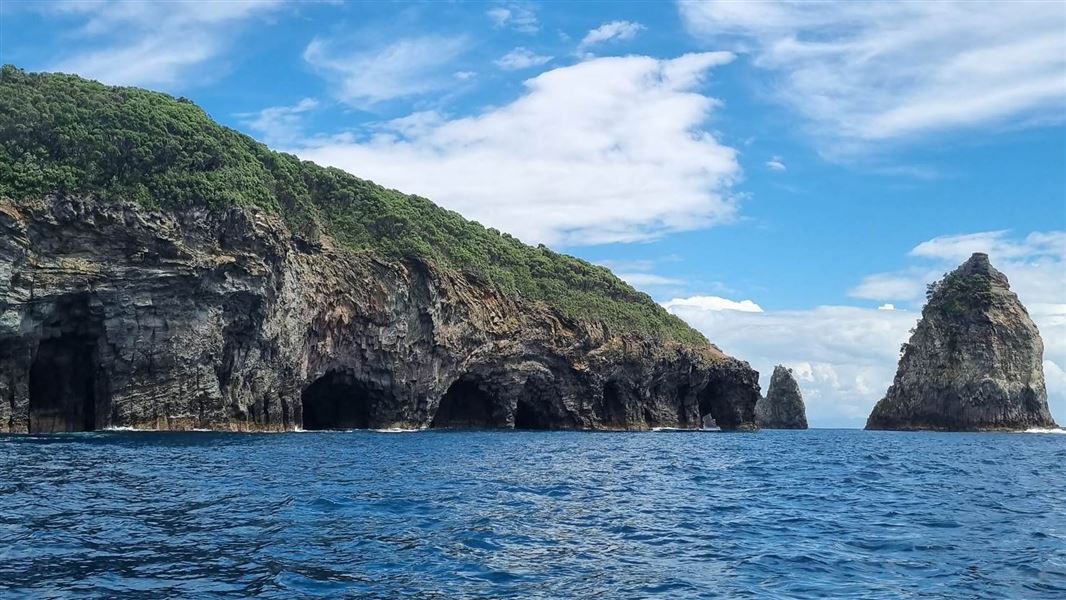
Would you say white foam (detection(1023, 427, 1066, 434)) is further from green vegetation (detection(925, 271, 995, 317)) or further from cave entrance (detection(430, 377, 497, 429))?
cave entrance (detection(430, 377, 497, 429))

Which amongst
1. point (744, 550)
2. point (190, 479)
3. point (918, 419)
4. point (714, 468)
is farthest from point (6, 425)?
point (918, 419)

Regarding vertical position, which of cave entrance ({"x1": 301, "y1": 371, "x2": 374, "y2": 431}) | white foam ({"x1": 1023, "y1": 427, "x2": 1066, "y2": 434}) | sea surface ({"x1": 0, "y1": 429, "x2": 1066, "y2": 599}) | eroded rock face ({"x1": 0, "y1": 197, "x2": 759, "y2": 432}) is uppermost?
eroded rock face ({"x1": 0, "y1": 197, "x2": 759, "y2": 432})

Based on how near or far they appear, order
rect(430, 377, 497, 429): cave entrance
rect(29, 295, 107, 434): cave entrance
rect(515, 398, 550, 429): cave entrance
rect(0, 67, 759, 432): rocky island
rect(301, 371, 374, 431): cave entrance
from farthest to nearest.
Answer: rect(515, 398, 550, 429): cave entrance
rect(430, 377, 497, 429): cave entrance
rect(301, 371, 374, 431): cave entrance
rect(29, 295, 107, 434): cave entrance
rect(0, 67, 759, 432): rocky island

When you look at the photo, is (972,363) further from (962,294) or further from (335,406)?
(335,406)

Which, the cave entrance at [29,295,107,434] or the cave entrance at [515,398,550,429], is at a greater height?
the cave entrance at [29,295,107,434]

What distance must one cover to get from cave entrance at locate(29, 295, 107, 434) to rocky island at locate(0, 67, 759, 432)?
0.12 metres

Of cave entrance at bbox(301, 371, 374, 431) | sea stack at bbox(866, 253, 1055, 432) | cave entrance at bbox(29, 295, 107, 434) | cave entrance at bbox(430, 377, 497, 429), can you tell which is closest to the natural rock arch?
cave entrance at bbox(301, 371, 374, 431)

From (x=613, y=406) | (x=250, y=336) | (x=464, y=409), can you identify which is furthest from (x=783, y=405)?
(x=250, y=336)

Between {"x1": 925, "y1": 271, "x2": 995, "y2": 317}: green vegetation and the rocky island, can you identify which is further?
{"x1": 925, "y1": 271, "x2": 995, "y2": 317}: green vegetation

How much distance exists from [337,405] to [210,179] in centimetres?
2660

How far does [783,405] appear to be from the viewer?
15600 cm

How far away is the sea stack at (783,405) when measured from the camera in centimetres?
15512

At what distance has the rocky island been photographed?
5397 centimetres

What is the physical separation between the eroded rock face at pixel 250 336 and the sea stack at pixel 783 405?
6842 cm
